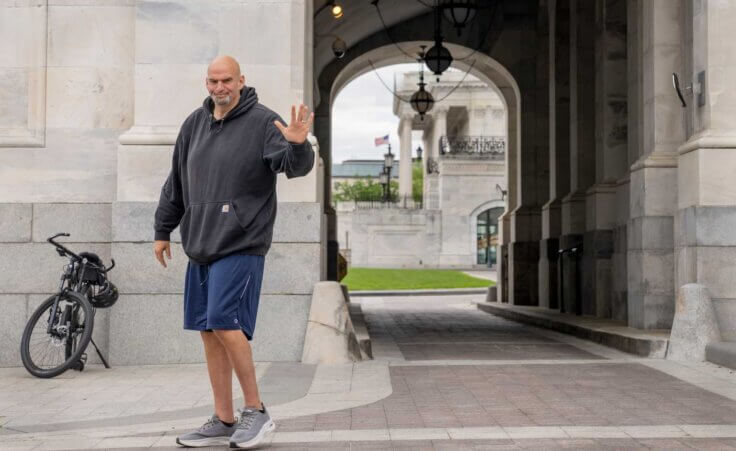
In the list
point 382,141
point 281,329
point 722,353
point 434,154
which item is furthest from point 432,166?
point 281,329

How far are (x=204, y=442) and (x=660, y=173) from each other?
23.8 feet

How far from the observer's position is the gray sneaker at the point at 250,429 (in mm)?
5188

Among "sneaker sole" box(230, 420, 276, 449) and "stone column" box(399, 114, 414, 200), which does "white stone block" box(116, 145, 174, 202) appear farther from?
"stone column" box(399, 114, 414, 200)

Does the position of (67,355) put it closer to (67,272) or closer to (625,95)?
(67,272)

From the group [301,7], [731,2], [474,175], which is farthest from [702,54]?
[474,175]

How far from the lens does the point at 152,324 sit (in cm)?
895

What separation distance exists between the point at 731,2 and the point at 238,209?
6.43m

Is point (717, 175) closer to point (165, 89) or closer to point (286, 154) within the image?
point (165, 89)

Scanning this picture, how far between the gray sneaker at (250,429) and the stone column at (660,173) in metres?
6.90

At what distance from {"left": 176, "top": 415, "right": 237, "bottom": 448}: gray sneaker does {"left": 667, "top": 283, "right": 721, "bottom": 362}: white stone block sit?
541 cm

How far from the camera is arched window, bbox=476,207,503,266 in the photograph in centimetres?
6572

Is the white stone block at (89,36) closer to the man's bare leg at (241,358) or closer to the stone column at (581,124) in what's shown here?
the man's bare leg at (241,358)

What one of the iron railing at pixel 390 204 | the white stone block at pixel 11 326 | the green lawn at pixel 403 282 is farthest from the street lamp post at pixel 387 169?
the white stone block at pixel 11 326

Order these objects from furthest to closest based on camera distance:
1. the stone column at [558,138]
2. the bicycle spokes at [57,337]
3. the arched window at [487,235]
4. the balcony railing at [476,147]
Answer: the balcony railing at [476,147], the arched window at [487,235], the stone column at [558,138], the bicycle spokes at [57,337]
